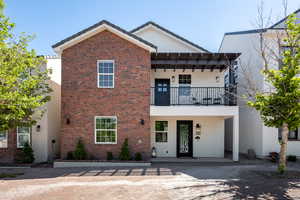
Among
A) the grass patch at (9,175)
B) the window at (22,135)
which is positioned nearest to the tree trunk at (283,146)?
the grass patch at (9,175)

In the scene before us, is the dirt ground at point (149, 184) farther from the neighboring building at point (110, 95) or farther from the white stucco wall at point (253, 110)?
the white stucco wall at point (253, 110)

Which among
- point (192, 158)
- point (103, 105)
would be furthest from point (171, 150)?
point (103, 105)

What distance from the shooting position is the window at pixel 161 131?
43.9 ft

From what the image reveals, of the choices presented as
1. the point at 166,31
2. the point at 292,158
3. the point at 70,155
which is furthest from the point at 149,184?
the point at 166,31

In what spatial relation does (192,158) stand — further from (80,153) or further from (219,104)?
(80,153)

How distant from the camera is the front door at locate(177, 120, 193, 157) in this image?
13.3 meters

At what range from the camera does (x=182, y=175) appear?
8.63 metres

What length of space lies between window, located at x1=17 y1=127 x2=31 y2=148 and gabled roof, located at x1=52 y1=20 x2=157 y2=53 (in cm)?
519

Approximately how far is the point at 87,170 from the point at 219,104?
827 cm

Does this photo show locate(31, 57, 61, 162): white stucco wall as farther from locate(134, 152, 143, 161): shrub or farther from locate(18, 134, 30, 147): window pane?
locate(134, 152, 143, 161): shrub

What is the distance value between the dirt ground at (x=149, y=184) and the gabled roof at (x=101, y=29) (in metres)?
6.68

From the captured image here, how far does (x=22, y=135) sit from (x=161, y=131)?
8496 mm

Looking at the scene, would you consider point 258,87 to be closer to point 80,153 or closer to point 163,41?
point 163,41

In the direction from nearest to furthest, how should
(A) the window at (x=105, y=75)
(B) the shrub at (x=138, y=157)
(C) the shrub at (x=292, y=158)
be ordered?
(B) the shrub at (x=138, y=157)
(A) the window at (x=105, y=75)
(C) the shrub at (x=292, y=158)
